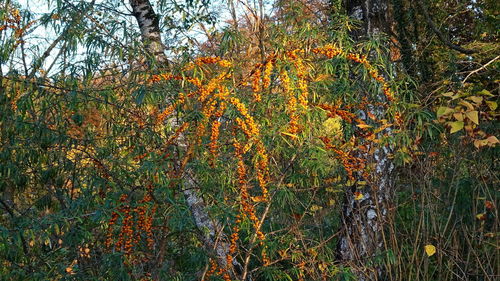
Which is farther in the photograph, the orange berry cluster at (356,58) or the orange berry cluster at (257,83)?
the orange berry cluster at (356,58)

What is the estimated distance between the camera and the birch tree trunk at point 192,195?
12.8 feet

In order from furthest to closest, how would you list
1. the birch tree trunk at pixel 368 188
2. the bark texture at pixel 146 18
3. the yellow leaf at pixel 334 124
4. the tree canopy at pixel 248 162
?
the bark texture at pixel 146 18
the yellow leaf at pixel 334 124
the birch tree trunk at pixel 368 188
the tree canopy at pixel 248 162

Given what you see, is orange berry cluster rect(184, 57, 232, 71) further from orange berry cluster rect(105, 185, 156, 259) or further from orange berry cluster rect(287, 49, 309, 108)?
orange berry cluster rect(105, 185, 156, 259)

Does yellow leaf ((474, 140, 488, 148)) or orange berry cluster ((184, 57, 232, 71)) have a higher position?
orange berry cluster ((184, 57, 232, 71))

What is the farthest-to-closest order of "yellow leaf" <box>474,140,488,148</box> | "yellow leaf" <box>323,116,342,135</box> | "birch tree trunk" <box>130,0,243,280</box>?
"yellow leaf" <box>323,116,342,135</box>, "birch tree trunk" <box>130,0,243,280</box>, "yellow leaf" <box>474,140,488,148</box>

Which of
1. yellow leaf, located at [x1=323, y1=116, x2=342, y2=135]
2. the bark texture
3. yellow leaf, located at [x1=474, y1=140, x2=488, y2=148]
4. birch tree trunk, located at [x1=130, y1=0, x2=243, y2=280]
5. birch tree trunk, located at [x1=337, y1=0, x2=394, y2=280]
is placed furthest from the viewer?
the bark texture

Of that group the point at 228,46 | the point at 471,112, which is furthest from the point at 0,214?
the point at 471,112

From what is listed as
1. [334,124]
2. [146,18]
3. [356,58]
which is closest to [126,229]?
[356,58]

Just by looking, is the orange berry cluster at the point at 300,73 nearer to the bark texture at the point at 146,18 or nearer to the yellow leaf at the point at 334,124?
the yellow leaf at the point at 334,124

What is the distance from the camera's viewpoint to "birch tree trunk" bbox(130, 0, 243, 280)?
3.92 m

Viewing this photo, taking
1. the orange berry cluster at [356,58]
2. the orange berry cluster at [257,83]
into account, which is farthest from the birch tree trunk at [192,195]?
the orange berry cluster at [356,58]

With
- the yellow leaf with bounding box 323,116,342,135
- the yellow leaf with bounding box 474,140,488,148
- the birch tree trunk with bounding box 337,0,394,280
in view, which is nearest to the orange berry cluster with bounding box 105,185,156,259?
the birch tree trunk with bounding box 337,0,394,280

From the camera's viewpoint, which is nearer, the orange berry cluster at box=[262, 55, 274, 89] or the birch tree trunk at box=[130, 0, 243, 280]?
the orange berry cluster at box=[262, 55, 274, 89]

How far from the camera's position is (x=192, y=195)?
4.80m
